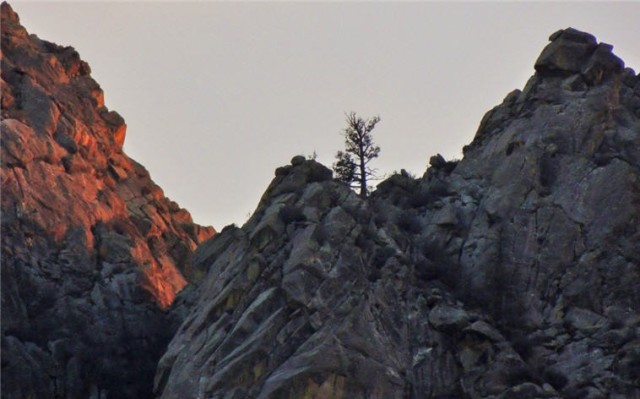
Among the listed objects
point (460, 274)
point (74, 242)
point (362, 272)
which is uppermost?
point (74, 242)

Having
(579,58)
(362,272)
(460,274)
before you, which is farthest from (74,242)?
(579,58)

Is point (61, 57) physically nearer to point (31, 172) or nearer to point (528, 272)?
point (31, 172)

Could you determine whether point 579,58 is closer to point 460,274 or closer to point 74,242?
point 460,274

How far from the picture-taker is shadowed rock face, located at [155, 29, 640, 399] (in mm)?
60031

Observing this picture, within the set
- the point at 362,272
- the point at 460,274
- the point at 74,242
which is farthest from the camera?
the point at 74,242

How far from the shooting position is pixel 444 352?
61.6 m

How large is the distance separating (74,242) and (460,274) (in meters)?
20.3

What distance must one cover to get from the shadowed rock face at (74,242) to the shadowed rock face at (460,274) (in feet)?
14.5

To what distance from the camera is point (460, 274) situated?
66.1m

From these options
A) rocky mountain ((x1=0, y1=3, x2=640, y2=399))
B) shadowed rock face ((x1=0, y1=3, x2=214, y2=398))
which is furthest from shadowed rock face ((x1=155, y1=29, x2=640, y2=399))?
shadowed rock face ((x1=0, y1=3, x2=214, y2=398))

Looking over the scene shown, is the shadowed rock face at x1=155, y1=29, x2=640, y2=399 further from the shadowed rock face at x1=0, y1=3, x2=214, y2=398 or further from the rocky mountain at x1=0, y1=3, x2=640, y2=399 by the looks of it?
the shadowed rock face at x1=0, y1=3, x2=214, y2=398

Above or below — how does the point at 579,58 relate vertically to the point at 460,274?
above

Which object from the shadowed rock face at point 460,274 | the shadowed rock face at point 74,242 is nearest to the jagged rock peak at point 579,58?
the shadowed rock face at point 460,274

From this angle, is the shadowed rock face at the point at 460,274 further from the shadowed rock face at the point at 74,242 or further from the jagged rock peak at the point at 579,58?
the shadowed rock face at the point at 74,242
